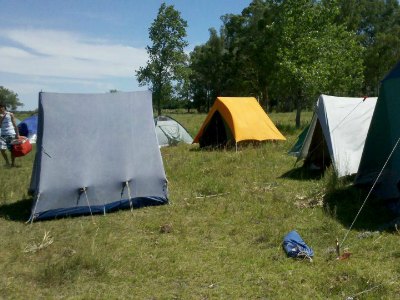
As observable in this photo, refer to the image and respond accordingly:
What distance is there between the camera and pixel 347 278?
4.51 m

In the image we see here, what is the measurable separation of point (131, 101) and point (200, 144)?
743 cm

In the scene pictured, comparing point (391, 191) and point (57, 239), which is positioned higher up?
point (391, 191)

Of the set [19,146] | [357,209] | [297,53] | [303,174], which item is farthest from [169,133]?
[357,209]

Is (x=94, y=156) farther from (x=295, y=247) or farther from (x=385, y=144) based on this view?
(x=385, y=144)

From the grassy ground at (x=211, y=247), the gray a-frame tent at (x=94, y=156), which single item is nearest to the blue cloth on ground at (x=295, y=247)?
the grassy ground at (x=211, y=247)

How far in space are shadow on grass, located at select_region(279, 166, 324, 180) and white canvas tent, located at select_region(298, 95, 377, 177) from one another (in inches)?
8.5

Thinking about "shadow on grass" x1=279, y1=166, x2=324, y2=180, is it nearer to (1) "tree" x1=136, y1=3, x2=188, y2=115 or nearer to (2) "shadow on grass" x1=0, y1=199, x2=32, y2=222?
(2) "shadow on grass" x1=0, y1=199, x2=32, y2=222

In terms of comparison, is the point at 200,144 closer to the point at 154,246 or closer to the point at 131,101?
the point at 131,101

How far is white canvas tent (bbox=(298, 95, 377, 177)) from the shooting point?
8789mm

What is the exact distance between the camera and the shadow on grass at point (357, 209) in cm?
614

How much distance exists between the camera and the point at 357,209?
6.84 meters

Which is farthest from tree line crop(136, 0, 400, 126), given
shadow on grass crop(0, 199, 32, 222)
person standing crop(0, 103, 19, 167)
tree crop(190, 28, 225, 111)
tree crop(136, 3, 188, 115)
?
shadow on grass crop(0, 199, 32, 222)

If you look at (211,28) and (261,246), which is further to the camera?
(211,28)

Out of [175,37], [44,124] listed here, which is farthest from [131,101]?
[175,37]
